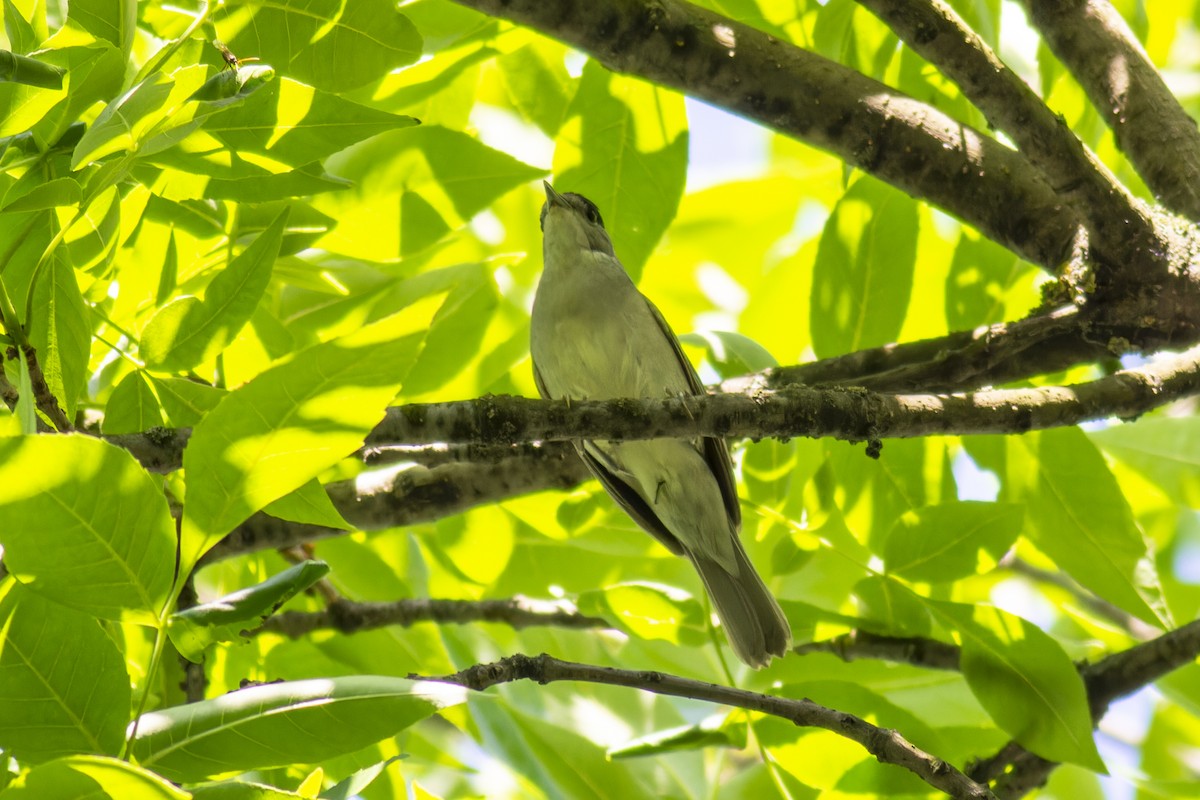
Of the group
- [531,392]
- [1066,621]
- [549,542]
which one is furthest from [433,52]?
[1066,621]

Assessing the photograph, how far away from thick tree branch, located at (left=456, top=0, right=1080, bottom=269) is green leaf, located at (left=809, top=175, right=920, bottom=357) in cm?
10

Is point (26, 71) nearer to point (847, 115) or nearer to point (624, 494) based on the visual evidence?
point (847, 115)

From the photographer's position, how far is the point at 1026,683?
2.61 meters

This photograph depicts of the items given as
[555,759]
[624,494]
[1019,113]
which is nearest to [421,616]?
[555,759]

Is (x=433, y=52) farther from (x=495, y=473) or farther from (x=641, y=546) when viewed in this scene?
(x=641, y=546)

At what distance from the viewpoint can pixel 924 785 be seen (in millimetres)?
2520

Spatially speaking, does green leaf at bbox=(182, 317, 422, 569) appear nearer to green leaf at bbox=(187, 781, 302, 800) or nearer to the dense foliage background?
the dense foliage background

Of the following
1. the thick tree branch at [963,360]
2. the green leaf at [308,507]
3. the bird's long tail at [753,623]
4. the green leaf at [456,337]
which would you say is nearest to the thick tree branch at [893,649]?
the bird's long tail at [753,623]

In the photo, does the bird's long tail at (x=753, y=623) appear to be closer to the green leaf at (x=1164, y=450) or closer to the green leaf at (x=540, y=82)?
the green leaf at (x=1164, y=450)

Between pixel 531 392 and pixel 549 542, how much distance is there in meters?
0.48

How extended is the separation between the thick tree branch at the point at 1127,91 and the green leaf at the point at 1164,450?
697 mm

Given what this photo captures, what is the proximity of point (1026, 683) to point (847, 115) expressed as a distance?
156cm

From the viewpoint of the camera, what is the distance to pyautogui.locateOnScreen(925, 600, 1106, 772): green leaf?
2.56 metres

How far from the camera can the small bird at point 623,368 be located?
393 cm
